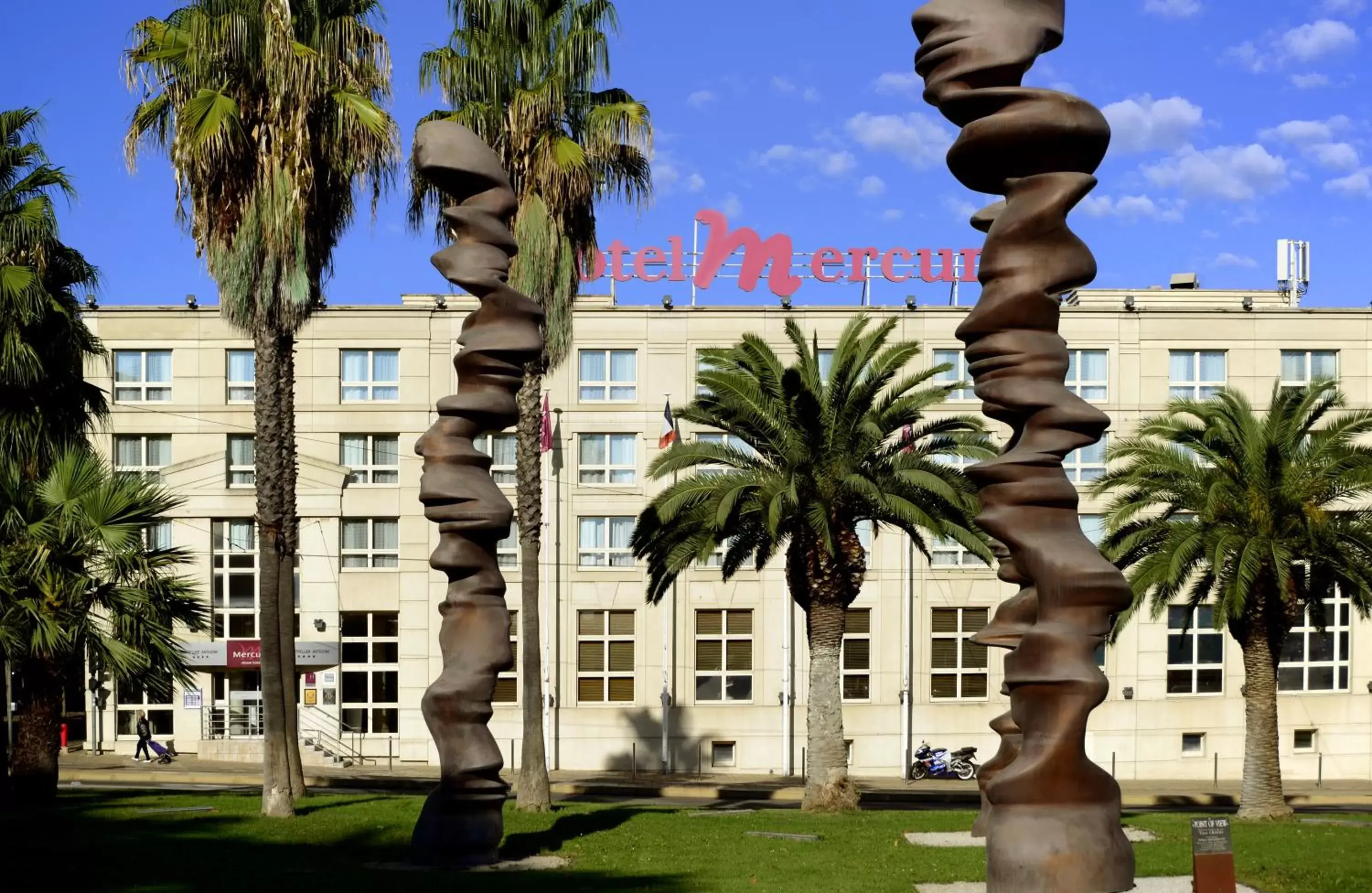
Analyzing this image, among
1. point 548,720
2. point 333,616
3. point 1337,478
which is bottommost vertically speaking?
point 548,720

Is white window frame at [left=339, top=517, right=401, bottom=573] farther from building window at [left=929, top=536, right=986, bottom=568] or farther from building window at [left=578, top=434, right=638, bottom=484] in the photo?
building window at [left=929, top=536, right=986, bottom=568]

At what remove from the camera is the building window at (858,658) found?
47094 millimetres

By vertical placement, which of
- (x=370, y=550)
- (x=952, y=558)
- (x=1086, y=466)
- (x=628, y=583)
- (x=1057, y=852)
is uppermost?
(x=1086, y=466)

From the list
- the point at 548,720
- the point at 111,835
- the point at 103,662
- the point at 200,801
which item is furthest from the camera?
the point at 548,720

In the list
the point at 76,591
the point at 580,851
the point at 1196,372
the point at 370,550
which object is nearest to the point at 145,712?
the point at 370,550

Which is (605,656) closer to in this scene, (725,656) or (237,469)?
(725,656)

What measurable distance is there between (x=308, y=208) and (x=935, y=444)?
37.8 ft

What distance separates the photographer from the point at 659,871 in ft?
59.1

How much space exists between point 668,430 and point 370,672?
457 inches

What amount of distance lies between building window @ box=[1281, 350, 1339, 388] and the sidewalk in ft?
39.8

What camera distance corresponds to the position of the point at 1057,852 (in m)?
11.8

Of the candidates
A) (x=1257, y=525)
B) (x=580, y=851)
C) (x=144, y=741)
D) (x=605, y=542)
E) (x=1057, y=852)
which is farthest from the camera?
(x=605, y=542)

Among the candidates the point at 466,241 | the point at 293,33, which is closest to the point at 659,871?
the point at 466,241

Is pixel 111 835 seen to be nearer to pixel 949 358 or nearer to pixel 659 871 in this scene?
pixel 659 871
